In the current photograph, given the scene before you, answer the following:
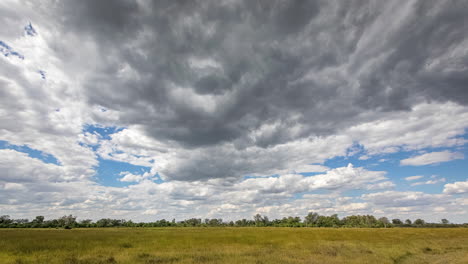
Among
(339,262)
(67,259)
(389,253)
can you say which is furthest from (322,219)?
(67,259)

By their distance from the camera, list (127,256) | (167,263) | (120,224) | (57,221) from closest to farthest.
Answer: (167,263) → (127,256) → (57,221) → (120,224)

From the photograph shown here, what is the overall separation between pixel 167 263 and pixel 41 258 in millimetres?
13783

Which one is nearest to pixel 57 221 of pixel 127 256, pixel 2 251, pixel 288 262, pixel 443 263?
pixel 2 251

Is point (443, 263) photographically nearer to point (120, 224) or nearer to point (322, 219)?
point (322, 219)

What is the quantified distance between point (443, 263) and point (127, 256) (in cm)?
3682

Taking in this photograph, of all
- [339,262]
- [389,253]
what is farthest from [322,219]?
[339,262]

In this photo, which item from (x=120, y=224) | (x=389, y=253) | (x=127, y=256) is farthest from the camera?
(x=120, y=224)

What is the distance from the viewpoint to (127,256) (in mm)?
29141

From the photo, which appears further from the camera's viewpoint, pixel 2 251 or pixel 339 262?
pixel 2 251

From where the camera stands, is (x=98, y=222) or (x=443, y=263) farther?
(x=98, y=222)

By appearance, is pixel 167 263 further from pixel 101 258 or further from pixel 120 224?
pixel 120 224

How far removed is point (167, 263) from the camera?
2641cm

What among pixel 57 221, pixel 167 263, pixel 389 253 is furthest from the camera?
pixel 57 221

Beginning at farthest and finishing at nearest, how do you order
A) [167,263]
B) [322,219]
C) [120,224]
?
[322,219], [120,224], [167,263]
